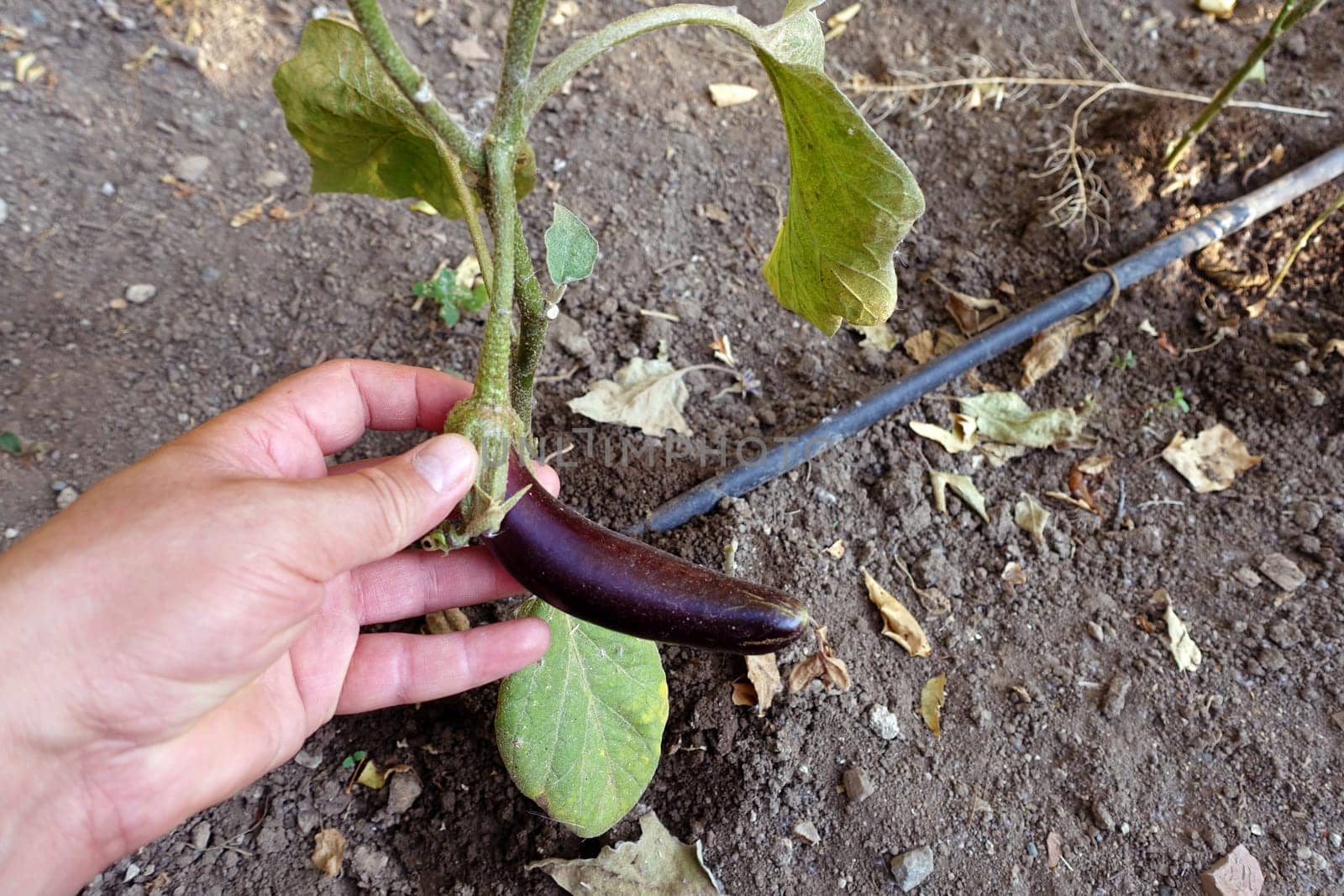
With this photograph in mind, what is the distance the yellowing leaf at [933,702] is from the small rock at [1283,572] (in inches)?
31.4

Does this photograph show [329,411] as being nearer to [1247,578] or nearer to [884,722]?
[884,722]

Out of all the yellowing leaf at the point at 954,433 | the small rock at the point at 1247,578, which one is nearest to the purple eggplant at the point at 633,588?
the yellowing leaf at the point at 954,433

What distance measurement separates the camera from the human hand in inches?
42.4

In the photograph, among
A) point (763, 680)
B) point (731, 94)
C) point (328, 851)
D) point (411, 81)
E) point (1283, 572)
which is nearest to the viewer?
point (411, 81)

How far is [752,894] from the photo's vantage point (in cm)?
152

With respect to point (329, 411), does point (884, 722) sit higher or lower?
lower

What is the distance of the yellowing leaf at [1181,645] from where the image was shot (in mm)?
1808

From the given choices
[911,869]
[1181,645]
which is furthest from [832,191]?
[1181,645]

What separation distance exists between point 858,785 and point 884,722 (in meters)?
0.14

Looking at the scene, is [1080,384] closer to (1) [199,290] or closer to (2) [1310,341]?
(2) [1310,341]

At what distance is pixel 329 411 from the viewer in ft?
5.13

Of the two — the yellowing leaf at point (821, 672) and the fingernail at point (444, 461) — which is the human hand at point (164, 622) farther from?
the yellowing leaf at point (821, 672)

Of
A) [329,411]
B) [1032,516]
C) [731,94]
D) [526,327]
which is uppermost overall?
[526,327]

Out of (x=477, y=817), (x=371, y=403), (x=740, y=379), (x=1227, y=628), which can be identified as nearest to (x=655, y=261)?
(x=740, y=379)
